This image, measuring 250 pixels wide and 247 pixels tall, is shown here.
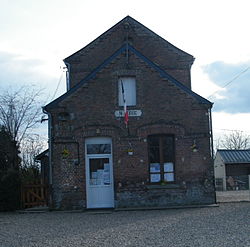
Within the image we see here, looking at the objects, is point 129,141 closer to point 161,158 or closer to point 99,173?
point 161,158

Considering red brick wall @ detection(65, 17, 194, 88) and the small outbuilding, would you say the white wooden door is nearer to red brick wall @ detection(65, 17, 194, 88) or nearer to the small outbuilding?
red brick wall @ detection(65, 17, 194, 88)

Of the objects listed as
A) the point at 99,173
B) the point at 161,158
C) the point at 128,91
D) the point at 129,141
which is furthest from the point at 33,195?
the point at 128,91

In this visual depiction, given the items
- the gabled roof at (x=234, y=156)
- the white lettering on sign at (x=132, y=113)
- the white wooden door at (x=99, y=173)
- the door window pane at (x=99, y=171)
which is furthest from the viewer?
the gabled roof at (x=234, y=156)

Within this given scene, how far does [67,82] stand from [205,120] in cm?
1064

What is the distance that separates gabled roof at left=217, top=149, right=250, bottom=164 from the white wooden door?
24005 mm

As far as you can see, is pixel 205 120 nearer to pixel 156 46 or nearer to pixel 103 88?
pixel 103 88

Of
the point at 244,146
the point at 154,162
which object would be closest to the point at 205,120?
the point at 154,162

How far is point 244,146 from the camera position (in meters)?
72.4

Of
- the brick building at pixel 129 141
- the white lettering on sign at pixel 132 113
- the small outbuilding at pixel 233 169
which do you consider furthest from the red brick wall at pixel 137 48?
the small outbuilding at pixel 233 169

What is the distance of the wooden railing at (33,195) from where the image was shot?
70.0ft

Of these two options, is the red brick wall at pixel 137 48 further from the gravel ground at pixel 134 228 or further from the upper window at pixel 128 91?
the gravel ground at pixel 134 228

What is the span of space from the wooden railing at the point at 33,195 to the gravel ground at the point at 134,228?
2940 millimetres

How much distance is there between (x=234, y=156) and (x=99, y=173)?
25.5 meters

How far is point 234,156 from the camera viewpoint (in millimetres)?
42625
